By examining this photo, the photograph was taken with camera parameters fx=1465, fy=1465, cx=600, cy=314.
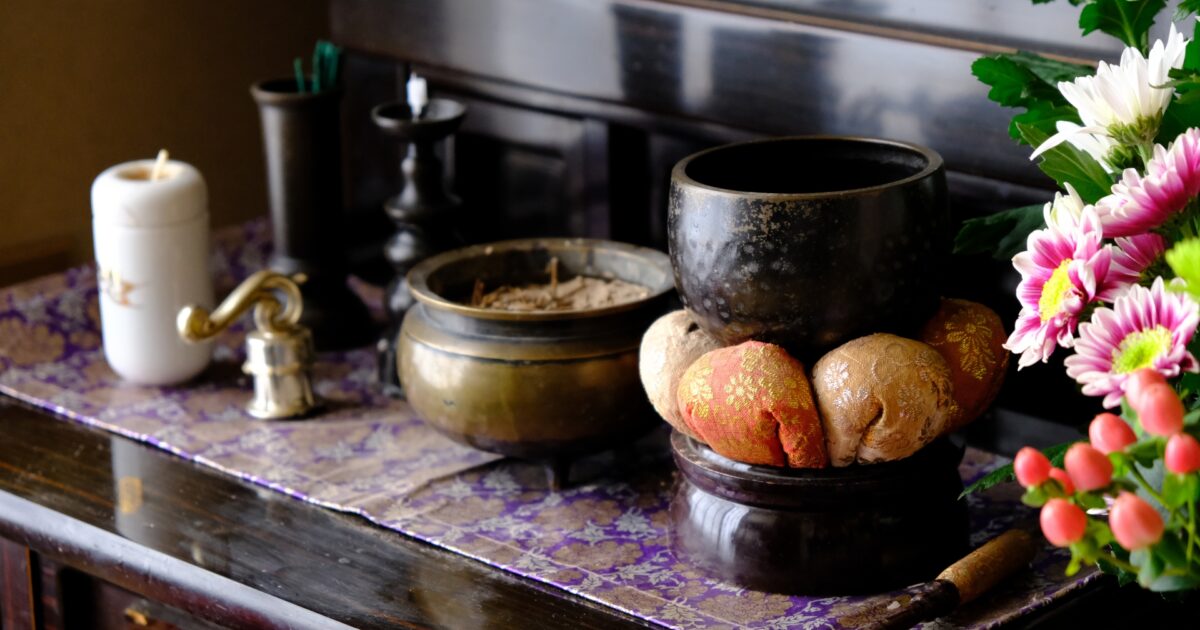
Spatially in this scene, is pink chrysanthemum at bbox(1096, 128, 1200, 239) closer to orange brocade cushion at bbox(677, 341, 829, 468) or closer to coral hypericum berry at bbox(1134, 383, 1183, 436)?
coral hypericum berry at bbox(1134, 383, 1183, 436)

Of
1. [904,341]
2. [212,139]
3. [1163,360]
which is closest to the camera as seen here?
[1163,360]

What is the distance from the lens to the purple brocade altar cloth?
3.18 ft

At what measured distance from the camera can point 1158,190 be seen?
2.36 feet

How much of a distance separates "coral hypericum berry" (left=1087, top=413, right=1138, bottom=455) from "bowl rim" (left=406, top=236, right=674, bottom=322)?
19.7 inches

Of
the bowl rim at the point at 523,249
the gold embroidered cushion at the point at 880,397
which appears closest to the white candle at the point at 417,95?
the bowl rim at the point at 523,249

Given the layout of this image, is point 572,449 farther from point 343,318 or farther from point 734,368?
point 343,318

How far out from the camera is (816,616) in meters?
0.94

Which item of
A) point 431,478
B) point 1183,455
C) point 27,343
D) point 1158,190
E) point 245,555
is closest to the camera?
point 1183,455

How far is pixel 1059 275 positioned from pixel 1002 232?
0.80ft

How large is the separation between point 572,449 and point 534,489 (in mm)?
59

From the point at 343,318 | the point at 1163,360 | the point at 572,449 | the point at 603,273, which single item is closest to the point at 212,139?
the point at 343,318

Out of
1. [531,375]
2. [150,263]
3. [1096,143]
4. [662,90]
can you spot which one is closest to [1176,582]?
[1096,143]

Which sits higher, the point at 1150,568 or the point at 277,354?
the point at 1150,568

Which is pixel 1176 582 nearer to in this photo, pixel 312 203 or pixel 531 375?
pixel 531 375
